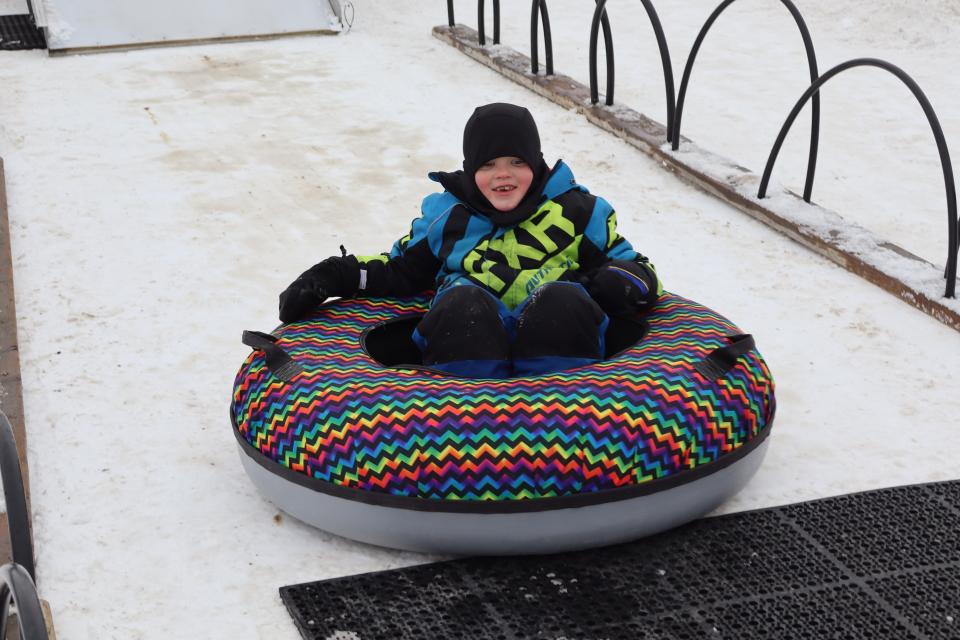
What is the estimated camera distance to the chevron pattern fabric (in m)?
2.71

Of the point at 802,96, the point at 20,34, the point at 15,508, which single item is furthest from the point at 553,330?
the point at 20,34

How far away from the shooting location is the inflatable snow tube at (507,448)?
271 centimetres

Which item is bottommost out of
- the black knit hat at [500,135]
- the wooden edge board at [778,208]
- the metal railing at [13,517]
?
the wooden edge board at [778,208]

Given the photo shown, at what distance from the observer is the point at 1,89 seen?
7.10 m

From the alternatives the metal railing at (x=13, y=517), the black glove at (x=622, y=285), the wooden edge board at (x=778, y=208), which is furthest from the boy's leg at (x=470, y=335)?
the wooden edge board at (x=778, y=208)

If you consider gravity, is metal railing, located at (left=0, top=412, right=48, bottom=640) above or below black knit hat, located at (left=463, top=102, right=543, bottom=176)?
below

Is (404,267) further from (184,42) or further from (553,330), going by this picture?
(184,42)

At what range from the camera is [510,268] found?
3.32m

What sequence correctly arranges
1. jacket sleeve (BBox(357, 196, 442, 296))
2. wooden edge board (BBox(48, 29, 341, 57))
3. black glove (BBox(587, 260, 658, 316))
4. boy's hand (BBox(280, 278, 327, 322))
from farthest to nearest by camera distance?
wooden edge board (BBox(48, 29, 341, 57)), jacket sleeve (BBox(357, 196, 442, 296)), boy's hand (BBox(280, 278, 327, 322)), black glove (BBox(587, 260, 658, 316))

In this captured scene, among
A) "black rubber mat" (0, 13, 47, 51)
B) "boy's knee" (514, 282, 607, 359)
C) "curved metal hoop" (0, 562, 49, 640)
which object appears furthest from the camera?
"black rubber mat" (0, 13, 47, 51)

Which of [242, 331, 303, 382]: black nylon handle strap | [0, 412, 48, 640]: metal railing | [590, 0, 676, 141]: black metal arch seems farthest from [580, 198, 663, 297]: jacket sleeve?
[590, 0, 676, 141]: black metal arch

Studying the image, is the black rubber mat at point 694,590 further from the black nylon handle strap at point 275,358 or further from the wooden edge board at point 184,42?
the wooden edge board at point 184,42

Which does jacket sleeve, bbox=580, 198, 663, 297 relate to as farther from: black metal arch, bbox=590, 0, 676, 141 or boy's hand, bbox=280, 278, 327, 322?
black metal arch, bbox=590, 0, 676, 141

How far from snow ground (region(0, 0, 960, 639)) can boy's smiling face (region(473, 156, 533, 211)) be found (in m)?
0.98
